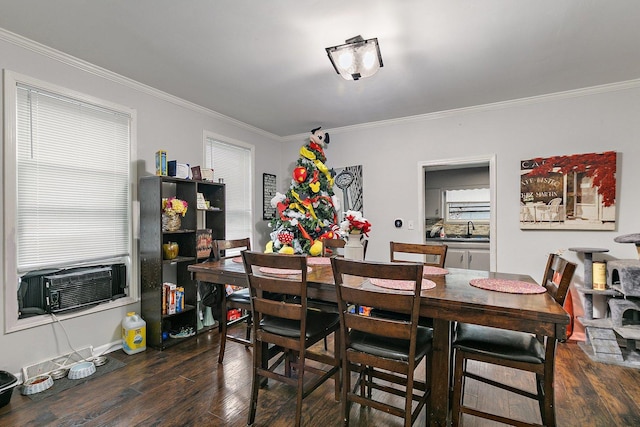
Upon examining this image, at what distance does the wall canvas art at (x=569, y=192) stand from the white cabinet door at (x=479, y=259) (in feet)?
4.70

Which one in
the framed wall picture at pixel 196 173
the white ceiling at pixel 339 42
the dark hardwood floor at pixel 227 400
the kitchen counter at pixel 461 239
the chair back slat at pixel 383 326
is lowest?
the dark hardwood floor at pixel 227 400

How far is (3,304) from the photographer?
7.48 feet

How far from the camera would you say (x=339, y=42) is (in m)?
2.35

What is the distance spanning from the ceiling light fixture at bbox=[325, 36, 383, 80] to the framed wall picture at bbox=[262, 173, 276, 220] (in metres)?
2.61

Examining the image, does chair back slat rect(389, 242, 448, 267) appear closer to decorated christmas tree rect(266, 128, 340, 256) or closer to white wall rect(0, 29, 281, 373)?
decorated christmas tree rect(266, 128, 340, 256)

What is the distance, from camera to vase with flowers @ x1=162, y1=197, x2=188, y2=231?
304 centimetres

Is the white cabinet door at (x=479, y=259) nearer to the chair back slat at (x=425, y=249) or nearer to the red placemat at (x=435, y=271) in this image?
the chair back slat at (x=425, y=249)

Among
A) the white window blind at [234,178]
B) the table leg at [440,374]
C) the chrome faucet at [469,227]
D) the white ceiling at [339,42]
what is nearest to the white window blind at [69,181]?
the white ceiling at [339,42]

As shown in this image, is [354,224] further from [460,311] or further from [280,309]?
[460,311]

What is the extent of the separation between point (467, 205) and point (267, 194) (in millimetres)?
3456

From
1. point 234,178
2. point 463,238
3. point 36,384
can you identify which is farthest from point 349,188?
point 36,384

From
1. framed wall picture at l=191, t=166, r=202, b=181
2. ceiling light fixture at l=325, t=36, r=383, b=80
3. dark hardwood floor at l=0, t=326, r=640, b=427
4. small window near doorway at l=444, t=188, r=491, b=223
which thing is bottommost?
dark hardwood floor at l=0, t=326, r=640, b=427

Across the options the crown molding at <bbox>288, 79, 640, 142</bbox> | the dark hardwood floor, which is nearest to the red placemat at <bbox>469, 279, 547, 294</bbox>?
the dark hardwood floor

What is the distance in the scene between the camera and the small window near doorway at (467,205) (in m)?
5.41
